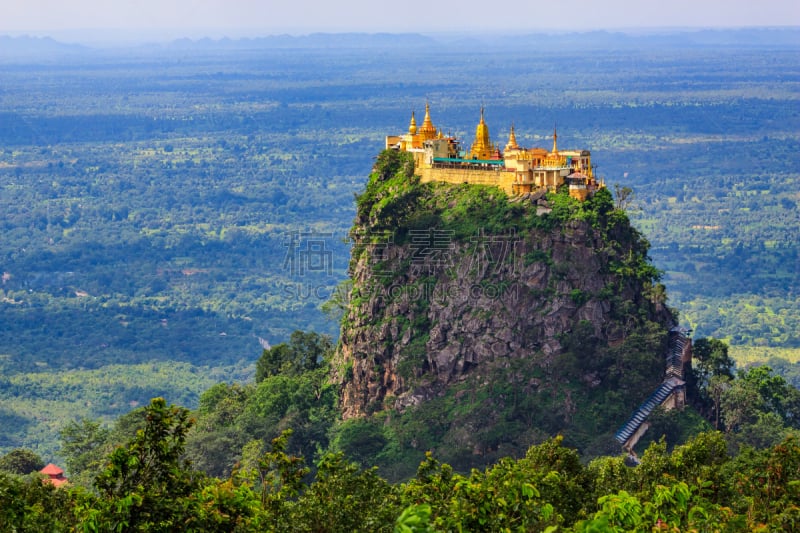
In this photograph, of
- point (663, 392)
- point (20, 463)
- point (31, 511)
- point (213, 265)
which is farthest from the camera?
point (213, 265)

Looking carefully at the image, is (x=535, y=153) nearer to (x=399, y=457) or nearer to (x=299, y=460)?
(x=399, y=457)

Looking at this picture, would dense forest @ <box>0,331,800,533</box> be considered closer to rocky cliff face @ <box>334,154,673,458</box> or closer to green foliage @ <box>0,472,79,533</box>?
green foliage @ <box>0,472,79,533</box>

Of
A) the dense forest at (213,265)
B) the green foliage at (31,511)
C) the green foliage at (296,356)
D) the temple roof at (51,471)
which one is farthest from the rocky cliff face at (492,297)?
the green foliage at (31,511)

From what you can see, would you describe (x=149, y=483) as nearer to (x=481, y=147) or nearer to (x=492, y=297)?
(x=492, y=297)

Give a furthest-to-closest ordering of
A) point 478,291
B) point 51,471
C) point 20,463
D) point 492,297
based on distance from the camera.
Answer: point 20,463, point 51,471, point 478,291, point 492,297

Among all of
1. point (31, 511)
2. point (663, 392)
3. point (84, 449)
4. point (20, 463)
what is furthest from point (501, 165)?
point (31, 511)

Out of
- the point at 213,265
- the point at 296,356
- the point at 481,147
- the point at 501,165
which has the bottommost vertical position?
the point at 213,265

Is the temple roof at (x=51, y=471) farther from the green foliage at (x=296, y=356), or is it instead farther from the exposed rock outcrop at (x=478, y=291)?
the exposed rock outcrop at (x=478, y=291)

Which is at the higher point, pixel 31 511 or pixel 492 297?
pixel 31 511

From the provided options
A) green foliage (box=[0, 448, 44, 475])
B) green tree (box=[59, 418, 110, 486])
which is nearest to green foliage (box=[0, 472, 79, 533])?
green tree (box=[59, 418, 110, 486])


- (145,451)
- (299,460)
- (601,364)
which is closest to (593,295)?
(601,364)
